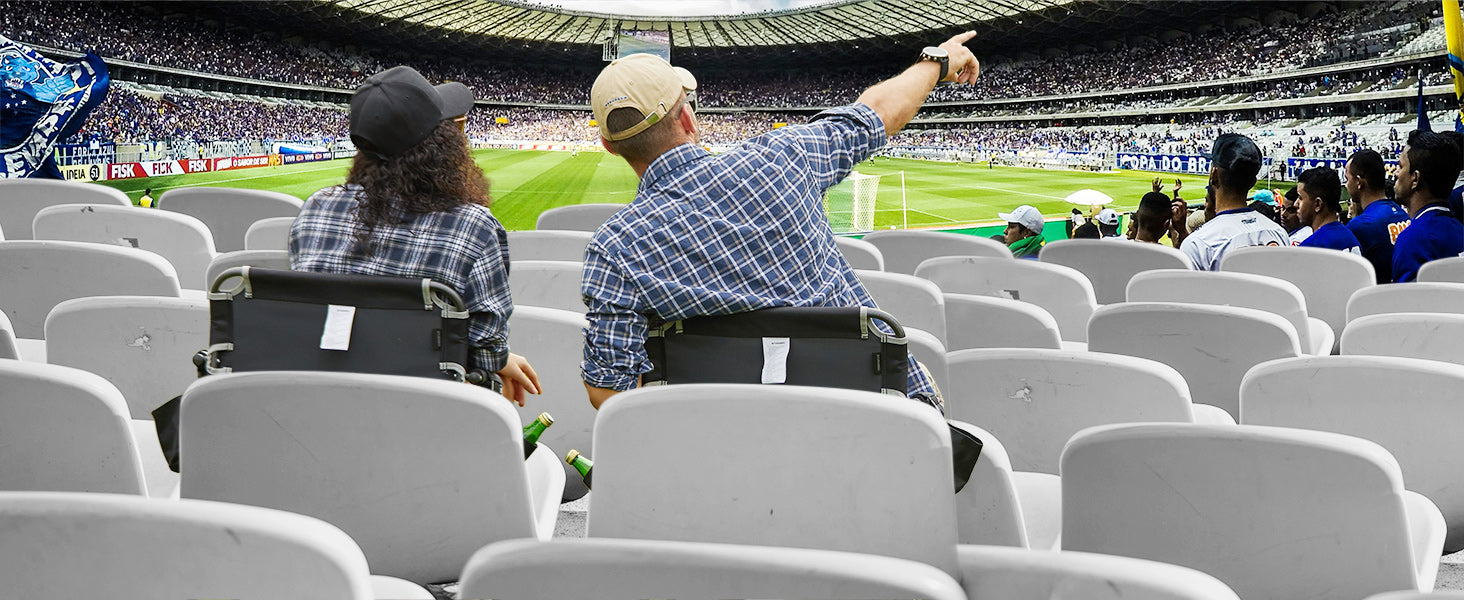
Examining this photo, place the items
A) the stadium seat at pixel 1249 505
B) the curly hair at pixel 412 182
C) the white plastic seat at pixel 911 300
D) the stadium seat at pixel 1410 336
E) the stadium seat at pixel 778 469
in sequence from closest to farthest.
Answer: the stadium seat at pixel 778 469
the stadium seat at pixel 1249 505
the curly hair at pixel 412 182
the stadium seat at pixel 1410 336
the white plastic seat at pixel 911 300

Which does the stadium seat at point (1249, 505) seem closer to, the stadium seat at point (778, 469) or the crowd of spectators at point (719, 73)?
the stadium seat at point (778, 469)

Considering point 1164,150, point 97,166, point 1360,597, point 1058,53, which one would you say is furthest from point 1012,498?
point 1058,53

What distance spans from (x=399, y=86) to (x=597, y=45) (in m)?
39.4

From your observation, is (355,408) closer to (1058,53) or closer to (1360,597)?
(1360,597)

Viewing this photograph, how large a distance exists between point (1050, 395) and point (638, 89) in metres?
1.02

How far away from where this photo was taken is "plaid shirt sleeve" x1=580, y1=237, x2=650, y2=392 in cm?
181

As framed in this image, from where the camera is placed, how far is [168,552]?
0.91 metres

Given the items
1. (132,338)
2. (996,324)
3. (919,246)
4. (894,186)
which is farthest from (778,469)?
(894,186)

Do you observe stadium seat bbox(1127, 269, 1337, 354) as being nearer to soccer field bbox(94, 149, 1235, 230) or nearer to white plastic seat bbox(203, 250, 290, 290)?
white plastic seat bbox(203, 250, 290, 290)

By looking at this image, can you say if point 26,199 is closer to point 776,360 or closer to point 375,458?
point 375,458

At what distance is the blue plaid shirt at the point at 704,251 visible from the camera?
1808mm

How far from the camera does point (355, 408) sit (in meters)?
1.41

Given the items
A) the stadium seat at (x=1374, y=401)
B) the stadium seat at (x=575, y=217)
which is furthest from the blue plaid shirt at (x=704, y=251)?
the stadium seat at (x=575, y=217)

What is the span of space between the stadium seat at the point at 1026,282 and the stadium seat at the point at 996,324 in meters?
0.75
